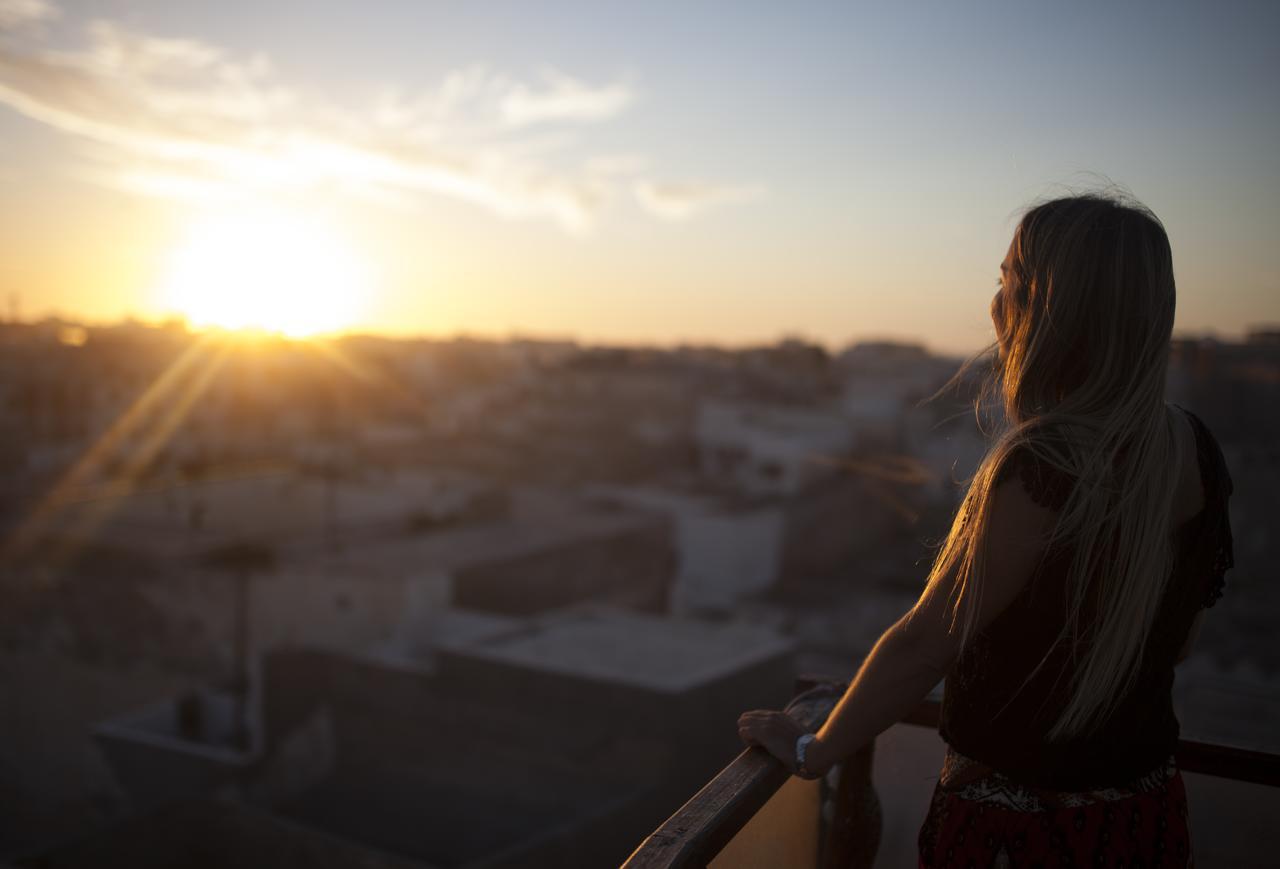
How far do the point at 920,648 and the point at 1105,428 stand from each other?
0.42 m

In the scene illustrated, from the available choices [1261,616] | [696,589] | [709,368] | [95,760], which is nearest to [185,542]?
[95,760]

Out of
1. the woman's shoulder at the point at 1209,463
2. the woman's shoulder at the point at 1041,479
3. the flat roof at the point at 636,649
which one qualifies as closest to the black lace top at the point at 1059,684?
the woman's shoulder at the point at 1209,463

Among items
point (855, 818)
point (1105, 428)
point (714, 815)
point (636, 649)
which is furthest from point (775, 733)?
point (636, 649)

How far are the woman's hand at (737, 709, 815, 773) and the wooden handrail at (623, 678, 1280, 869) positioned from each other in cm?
2

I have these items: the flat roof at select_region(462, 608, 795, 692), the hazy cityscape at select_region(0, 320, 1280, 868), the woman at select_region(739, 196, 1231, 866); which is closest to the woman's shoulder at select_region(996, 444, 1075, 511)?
the woman at select_region(739, 196, 1231, 866)

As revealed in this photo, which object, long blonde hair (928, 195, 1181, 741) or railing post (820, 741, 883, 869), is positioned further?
railing post (820, 741, 883, 869)

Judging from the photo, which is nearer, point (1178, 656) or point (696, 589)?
point (1178, 656)

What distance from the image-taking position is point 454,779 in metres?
9.03

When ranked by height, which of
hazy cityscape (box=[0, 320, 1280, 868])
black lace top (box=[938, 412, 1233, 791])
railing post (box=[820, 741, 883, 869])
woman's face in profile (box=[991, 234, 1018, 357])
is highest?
woman's face in profile (box=[991, 234, 1018, 357])

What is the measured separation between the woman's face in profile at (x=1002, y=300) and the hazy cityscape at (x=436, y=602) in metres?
0.24

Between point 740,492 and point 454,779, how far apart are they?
16.1 meters

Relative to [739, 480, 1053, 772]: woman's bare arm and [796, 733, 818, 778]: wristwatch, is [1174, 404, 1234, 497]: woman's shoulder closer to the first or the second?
[739, 480, 1053, 772]: woman's bare arm

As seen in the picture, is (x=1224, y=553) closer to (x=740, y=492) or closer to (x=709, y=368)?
(x=740, y=492)

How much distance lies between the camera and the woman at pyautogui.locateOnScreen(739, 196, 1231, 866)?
4.66 feet
